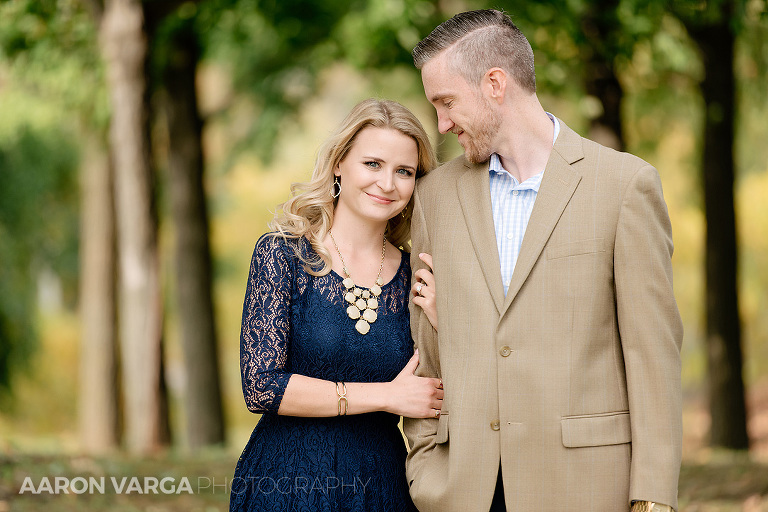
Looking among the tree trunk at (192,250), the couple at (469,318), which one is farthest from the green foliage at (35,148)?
the couple at (469,318)

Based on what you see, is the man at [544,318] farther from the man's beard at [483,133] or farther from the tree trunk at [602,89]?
the tree trunk at [602,89]

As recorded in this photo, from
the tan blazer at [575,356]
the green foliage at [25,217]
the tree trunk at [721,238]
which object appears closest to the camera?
the tan blazer at [575,356]

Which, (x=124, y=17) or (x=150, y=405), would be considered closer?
(x=124, y=17)

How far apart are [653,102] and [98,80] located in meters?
6.80

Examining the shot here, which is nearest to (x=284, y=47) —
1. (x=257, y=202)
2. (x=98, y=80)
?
(x=98, y=80)

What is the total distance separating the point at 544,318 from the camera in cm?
262

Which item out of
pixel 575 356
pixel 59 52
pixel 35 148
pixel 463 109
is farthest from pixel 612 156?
pixel 35 148

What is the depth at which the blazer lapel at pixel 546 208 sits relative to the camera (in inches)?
104

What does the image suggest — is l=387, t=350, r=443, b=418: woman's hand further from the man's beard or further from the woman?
the man's beard

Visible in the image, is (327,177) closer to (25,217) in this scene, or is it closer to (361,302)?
(361,302)

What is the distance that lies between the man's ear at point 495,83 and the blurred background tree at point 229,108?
266 cm

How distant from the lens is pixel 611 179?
262 cm

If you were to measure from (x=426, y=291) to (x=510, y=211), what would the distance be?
42 centimetres

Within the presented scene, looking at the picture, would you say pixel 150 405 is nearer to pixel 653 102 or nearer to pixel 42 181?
pixel 42 181
